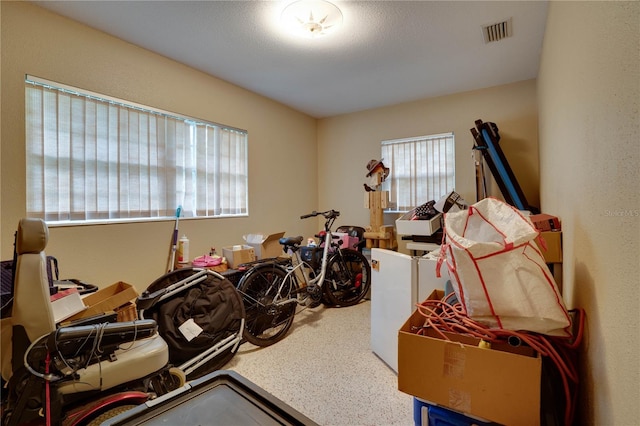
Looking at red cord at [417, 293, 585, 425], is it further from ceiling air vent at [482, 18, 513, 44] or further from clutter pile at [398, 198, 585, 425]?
ceiling air vent at [482, 18, 513, 44]

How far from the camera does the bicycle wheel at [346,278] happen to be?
11.7 feet

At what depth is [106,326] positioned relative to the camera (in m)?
1.35

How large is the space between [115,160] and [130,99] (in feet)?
1.78

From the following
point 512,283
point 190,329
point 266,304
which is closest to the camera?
point 512,283

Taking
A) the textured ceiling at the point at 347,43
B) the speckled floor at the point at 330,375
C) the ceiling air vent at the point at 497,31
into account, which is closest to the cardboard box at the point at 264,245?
the speckled floor at the point at 330,375

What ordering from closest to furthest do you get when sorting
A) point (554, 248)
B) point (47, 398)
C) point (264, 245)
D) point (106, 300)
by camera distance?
1. point (47, 398)
2. point (554, 248)
3. point (106, 300)
4. point (264, 245)

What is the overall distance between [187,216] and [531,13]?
338cm

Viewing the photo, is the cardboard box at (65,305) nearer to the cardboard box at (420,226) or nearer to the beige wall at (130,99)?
the beige wall at (130,99)

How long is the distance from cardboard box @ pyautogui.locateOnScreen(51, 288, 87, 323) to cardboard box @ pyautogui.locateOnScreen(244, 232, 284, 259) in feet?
5.33

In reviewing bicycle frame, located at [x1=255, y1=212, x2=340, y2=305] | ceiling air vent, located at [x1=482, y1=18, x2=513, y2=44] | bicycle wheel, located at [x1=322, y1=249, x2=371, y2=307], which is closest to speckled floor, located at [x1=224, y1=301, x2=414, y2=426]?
bicycle frame, located at [x1=255, y1=212, x2=340, y2=305]

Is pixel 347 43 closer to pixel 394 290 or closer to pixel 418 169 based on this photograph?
pixel 418 169

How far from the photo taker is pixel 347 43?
257 cm

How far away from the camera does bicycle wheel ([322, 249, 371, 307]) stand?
3.57 metres

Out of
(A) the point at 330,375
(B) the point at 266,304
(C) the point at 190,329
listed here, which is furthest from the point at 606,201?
(B) the point at 266,304
